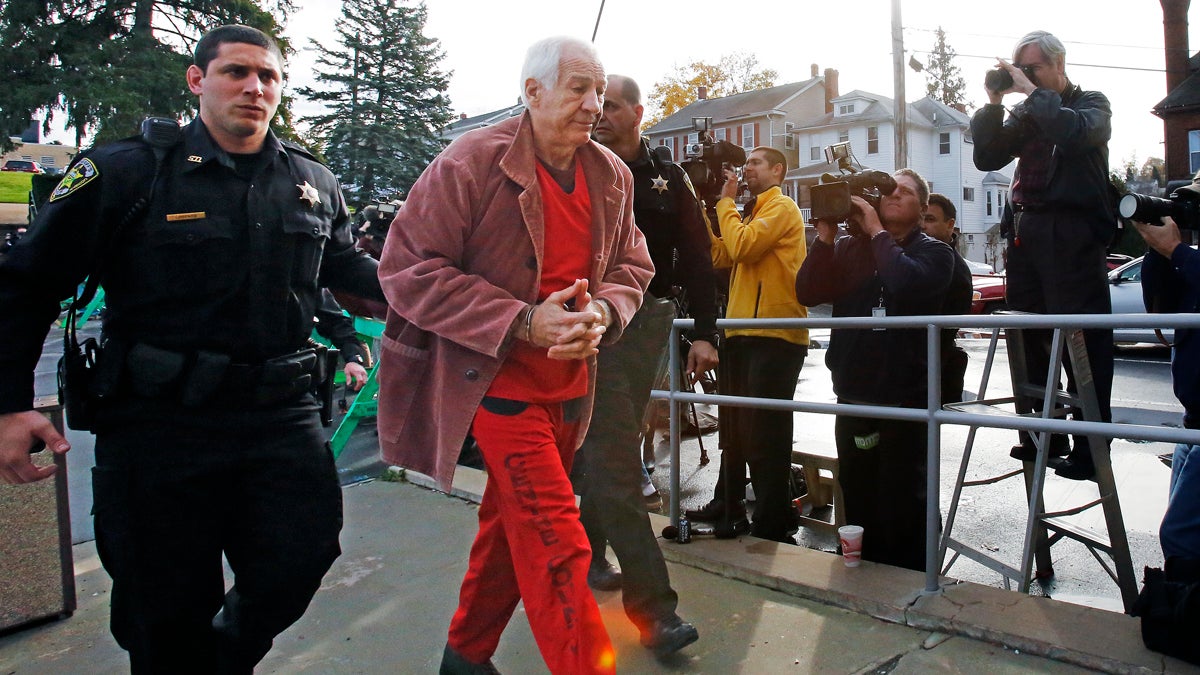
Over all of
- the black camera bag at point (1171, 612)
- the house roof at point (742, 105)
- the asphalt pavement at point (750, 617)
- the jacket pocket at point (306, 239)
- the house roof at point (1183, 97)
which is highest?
the house roof at point (742, 105)

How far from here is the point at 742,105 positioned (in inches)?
1997

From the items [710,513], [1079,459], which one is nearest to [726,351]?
[710,513]

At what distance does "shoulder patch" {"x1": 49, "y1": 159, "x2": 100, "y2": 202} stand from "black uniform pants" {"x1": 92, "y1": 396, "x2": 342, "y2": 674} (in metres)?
0.54

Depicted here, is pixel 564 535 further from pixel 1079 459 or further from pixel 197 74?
pixel 1079 459

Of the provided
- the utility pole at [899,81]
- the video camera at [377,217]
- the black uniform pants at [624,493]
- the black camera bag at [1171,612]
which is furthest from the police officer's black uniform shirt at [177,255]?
the utility pole at [899,81]

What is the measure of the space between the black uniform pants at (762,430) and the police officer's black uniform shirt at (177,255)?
2203 mm

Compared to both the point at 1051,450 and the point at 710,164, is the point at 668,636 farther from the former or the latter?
the point at 710,164

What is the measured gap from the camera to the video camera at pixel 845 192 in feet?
12.5

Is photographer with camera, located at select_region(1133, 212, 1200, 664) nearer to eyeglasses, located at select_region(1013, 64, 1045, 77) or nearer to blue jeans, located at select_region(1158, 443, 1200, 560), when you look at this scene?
blue jeans, located at select_region(1158, 443, 1200, 560)

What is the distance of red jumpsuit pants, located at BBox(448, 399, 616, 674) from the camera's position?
2.06m

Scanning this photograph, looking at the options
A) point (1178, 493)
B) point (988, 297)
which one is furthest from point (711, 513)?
point (988, 297)

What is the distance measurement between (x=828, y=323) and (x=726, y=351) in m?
0.90

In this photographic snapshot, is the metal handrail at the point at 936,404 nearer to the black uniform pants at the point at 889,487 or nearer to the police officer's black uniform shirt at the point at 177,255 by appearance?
the black uniform pants at the point at 889,487

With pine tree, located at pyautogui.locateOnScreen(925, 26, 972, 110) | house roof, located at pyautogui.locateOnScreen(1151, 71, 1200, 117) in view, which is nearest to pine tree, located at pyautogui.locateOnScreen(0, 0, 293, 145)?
house roof, located at pyautogui.locateOnScreen(1151, 71, 1200, 117)
